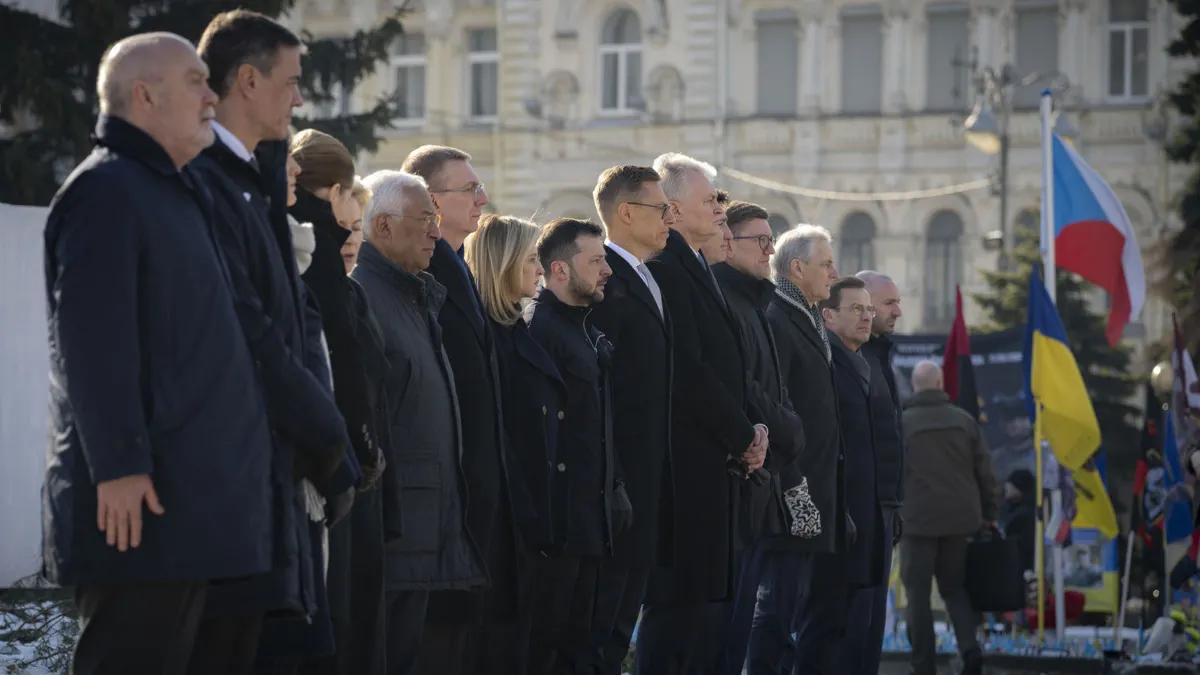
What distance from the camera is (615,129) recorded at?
1887 inches

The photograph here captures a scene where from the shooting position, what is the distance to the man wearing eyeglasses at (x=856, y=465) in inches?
382

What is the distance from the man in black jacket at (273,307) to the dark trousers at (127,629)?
283mm

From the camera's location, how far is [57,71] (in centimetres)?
2062

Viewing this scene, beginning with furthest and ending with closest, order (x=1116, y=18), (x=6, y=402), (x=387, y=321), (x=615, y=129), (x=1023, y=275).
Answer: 1. (x=615, y=129)
2. (x=1116, y=18)
3. (x=1023, y=275)
4. (x=6, y=402)
5. (x=387, y=321)

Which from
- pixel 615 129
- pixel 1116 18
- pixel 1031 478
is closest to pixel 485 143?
pixel 615 129

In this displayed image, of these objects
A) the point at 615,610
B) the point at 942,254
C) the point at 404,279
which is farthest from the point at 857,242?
the point at 404,279

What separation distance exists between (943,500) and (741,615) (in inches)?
178

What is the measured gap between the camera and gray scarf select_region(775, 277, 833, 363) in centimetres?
976

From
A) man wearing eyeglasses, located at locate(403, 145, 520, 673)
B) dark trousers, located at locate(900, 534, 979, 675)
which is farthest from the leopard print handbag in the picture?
dark trousers, located at locate(900, 534, 979, 675)

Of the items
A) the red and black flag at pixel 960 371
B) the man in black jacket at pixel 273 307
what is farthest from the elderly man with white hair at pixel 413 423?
the red and black flag at pixel 960 371

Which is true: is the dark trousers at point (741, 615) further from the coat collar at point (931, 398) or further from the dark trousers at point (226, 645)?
the coat collar at point (931, 398)

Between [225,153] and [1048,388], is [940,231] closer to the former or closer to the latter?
[1048,388]

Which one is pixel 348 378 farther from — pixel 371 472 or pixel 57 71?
pixel 57 71

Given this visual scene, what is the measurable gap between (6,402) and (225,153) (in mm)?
5860
